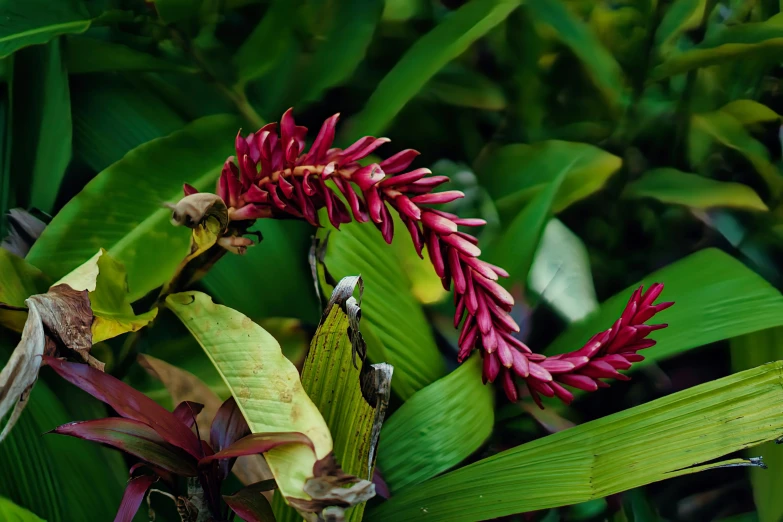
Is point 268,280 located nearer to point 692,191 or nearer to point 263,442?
point 263,442

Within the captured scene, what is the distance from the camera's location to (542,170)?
799 millimetres

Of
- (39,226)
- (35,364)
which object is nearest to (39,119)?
(39,226)

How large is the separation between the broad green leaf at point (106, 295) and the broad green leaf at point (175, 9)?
0.32 metres

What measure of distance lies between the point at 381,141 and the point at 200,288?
1.04 ft

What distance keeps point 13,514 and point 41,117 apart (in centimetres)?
45

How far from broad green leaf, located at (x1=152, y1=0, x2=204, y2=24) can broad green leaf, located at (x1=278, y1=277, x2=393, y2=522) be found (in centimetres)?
42

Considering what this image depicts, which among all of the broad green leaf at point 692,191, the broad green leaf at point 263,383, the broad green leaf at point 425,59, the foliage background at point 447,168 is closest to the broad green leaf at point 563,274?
the foliage background at point 447,168

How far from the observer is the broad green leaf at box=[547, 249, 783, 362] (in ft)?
2.08

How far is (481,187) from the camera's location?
81 centimetres

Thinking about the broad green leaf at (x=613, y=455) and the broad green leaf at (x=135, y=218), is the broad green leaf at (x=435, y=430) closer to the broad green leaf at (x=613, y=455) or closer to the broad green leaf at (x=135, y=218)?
the broad green leaf at (x=613, y=455)

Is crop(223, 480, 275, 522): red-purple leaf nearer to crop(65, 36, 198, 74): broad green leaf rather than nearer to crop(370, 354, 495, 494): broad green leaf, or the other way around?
crop(370, 354, 495, 494): broad green leaf

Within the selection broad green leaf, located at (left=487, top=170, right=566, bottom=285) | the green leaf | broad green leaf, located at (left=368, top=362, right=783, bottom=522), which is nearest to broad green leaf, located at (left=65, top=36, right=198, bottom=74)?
broad green leaf, located at (left=487, top=170, right=566, bottom=285)

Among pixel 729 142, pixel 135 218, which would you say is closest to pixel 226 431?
pixel 135 218

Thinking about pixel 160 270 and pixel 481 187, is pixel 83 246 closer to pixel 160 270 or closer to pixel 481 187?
pixel 160 270
